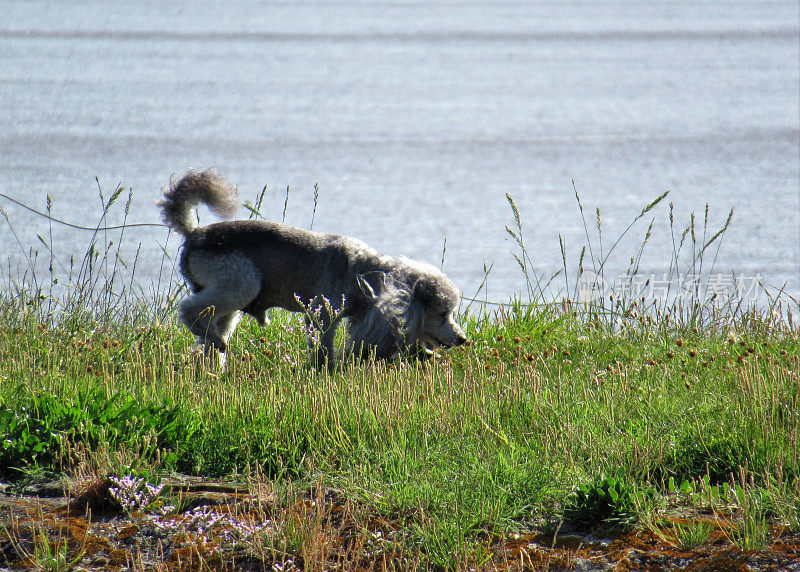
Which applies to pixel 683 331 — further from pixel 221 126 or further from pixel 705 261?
pixel 221 126

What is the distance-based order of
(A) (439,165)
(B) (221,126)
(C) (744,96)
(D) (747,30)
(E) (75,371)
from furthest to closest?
(D) (747,30) < (C) (744,96) < (B) (221,126) < (A) (439,165) < (E) (75,371)

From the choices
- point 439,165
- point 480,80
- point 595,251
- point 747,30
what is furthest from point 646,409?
point 747,30

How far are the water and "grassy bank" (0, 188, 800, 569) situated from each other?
2.71 m

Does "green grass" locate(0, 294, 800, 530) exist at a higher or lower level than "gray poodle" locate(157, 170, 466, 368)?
lower

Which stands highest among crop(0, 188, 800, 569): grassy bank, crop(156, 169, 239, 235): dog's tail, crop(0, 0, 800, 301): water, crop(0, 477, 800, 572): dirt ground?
crop(0, 0, 800, 301): water

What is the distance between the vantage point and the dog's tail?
16.4 ft

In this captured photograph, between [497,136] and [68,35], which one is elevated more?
[68,35]

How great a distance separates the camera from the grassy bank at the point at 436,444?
3.05 metres

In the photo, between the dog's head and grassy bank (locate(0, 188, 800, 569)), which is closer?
grassy bank (locate(0, 188, 800, 569))

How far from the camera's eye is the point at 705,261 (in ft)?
25.8

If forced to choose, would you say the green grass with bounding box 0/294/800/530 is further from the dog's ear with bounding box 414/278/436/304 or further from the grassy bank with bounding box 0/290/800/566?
the dog's ear with bounding box 414/278/436/304

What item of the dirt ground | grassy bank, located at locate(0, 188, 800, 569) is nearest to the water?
grassy bank, located at locate(0, 188, 800, 569)

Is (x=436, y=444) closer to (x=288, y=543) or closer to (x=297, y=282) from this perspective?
(x=288, y=543)

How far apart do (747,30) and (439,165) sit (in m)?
11.8
